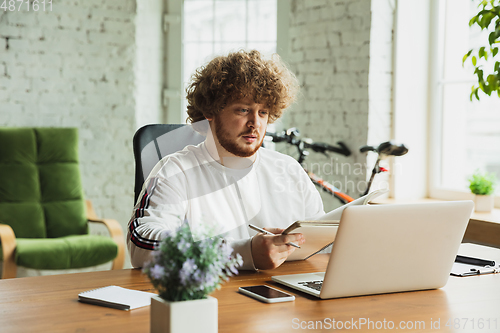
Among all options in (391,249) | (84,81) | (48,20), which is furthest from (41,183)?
(391,249)

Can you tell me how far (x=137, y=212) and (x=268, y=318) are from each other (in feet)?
2.12

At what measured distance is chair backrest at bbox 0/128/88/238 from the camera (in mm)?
3230

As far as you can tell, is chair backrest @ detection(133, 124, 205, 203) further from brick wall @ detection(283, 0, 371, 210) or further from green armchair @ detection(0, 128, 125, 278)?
brick wall @ detection(283, 0, 371, 210)

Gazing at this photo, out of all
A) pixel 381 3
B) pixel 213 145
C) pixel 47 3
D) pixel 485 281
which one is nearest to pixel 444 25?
pixel 381 3

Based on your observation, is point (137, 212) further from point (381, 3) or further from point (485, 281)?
point (381, 3)

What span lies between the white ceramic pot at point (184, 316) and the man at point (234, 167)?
71 cm

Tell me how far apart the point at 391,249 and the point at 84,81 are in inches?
118

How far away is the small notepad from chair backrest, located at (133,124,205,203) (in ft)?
2.12

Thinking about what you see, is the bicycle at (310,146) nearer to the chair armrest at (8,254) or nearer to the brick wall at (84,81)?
the brick wall at (84,81)

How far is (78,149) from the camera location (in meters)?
3.62

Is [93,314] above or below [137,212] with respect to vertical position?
below

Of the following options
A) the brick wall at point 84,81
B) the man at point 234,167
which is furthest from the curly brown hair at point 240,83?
the brick wall at point 84,81

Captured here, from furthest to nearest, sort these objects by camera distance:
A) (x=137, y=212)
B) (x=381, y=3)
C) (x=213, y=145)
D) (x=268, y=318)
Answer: (x=381, y=3) → (x=213, y=145) → (x=137, y=212) → (x=268, y=318)

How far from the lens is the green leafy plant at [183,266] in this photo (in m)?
0.83
